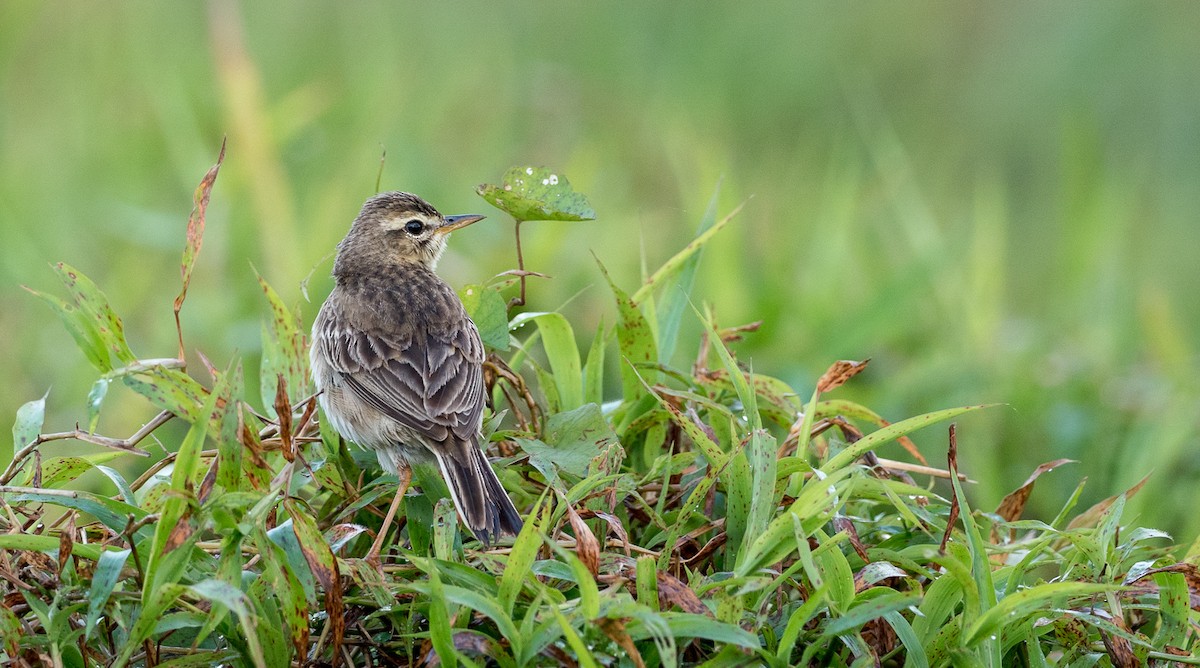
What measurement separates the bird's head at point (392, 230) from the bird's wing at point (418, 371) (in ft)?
1.79

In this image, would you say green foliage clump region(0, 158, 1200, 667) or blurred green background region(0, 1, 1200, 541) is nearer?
green foliage clump region(0, 158, 1200, 667)

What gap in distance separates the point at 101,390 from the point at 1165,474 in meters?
4.44

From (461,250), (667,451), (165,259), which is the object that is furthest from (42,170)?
(667,451)

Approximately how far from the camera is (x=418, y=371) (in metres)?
4.38

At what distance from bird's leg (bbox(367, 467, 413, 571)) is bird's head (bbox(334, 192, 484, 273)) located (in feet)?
4.73

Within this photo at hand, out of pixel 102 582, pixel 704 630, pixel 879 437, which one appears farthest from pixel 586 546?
pixel 102 582

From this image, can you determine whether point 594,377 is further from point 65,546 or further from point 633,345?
point 65,546

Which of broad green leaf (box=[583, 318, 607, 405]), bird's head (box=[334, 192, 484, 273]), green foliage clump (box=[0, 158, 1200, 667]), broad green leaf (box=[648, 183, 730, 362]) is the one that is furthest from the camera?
bird's head (box=[334, 192, 484, 273])

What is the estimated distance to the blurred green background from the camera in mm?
6938

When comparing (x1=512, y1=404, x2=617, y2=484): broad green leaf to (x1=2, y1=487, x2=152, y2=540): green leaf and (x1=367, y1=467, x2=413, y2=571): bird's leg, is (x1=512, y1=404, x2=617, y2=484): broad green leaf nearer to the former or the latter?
(x1=367, y1=467, x2=413, y2=571): bird's leg

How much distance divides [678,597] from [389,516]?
2.64ft

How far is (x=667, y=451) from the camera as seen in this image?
13.5ft

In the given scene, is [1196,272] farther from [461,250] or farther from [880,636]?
[880,636]

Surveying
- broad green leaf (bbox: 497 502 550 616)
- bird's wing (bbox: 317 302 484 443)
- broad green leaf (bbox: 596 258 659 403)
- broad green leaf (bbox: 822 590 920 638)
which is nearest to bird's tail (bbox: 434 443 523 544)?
bird's wing (bbox: 317 302 484 443)
